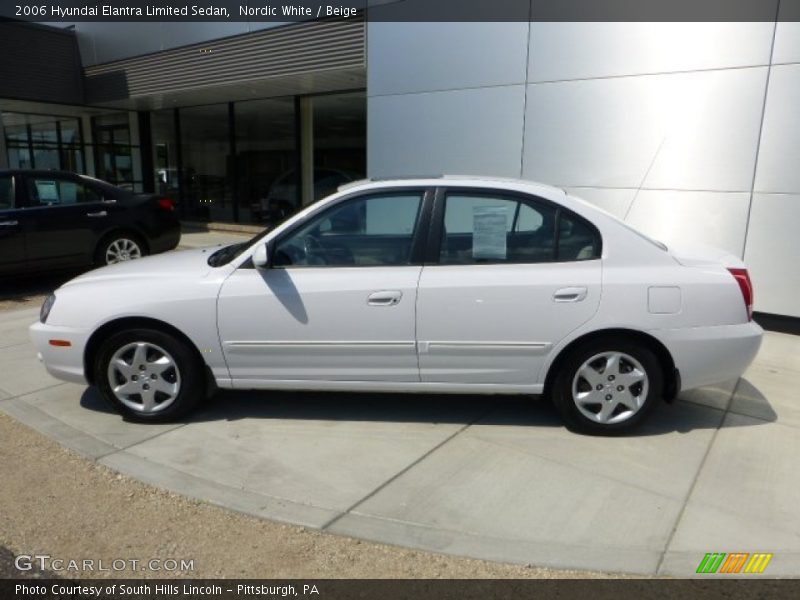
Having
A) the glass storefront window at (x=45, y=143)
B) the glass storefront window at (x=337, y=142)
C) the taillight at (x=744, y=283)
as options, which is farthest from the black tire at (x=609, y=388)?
the glass storefront window at (x=45, y=143)

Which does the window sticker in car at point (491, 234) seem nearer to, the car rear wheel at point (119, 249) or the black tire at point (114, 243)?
the car rear wheel at point (119, 249)

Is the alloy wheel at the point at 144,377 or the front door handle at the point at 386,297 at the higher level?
the front door handle at the point at 386,297

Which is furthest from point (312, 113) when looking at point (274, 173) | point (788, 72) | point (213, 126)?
point (788, 72)

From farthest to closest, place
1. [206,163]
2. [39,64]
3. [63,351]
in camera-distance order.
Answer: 1. [206,163]
2. [39,64]
3. [63,351]

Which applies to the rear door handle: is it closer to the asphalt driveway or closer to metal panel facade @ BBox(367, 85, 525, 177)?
the asphalt driveway

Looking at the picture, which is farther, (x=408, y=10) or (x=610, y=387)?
(x=408, y=10)

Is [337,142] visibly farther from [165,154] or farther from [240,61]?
[165,154]

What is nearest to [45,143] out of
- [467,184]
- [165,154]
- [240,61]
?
[165,154]

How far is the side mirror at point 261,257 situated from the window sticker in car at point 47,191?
18.5 ft

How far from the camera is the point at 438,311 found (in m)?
3.67

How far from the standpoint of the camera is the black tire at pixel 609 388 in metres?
3.69

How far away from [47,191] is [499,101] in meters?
6.01

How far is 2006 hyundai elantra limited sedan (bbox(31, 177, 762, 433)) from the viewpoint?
364 centimetres

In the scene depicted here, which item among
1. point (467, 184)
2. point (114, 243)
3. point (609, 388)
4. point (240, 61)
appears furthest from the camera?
point (240, 61)
